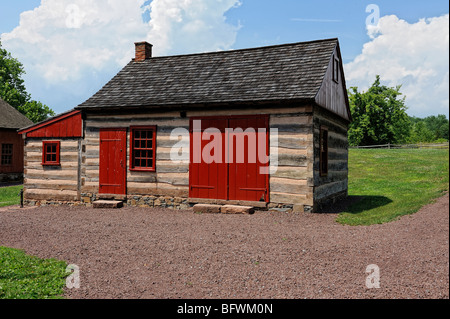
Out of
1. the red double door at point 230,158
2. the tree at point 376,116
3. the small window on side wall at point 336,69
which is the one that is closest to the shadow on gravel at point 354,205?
the red double door at point 230,158

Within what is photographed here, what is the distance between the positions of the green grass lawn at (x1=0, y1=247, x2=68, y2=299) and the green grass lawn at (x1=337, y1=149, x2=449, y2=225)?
6.95 metres

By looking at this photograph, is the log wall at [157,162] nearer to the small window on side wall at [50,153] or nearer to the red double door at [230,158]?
the red double door at [230,158]

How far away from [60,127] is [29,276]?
9765mm

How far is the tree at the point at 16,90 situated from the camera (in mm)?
39469

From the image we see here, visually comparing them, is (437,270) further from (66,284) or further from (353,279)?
(66,284)

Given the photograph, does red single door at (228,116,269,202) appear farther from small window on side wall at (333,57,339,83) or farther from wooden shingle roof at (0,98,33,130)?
wooden shingle roof at (0,98,33,130)

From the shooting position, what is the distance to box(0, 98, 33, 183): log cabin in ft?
80.8

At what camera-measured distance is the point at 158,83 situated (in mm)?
14523

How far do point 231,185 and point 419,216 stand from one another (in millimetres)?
5477

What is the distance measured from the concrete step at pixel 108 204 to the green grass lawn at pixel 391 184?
7.56 meters

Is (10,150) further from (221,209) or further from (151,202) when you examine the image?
(221,209)

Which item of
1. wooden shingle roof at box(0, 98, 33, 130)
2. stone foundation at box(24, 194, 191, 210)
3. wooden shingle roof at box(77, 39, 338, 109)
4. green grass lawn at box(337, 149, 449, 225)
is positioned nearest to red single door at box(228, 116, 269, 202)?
wooden shingle roof at box(77, 39, 338, 109)
